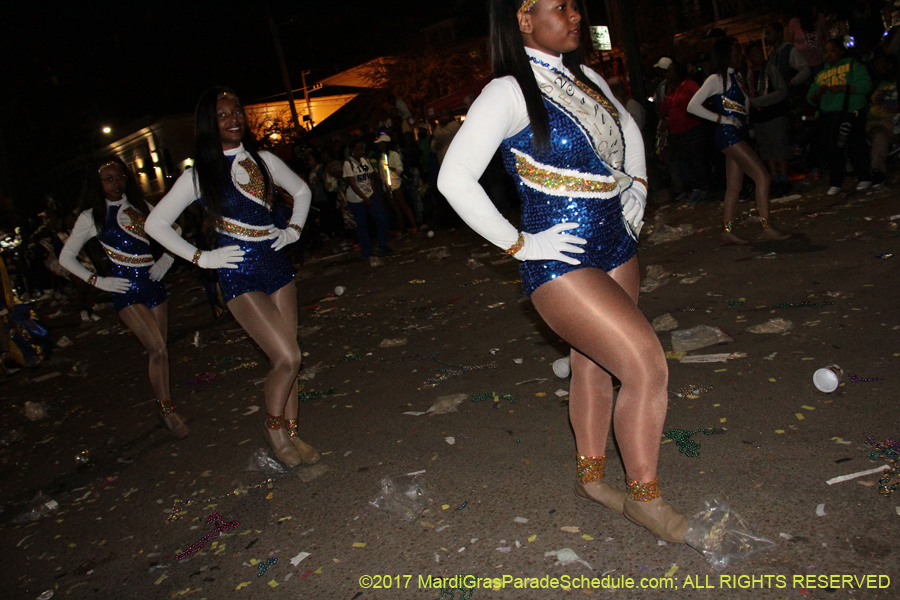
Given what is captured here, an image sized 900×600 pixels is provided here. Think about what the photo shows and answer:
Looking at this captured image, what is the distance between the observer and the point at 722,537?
2555 mm

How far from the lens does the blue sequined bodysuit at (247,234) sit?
3924mm

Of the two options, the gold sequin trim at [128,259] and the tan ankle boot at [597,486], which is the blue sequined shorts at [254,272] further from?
the tan ankle boot at [597,486]

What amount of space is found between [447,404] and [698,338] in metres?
1.80

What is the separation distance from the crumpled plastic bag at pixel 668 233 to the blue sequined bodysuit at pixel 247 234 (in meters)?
5.89

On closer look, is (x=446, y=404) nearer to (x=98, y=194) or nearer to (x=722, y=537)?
(x=722, y=537)

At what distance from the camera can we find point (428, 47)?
125 ft

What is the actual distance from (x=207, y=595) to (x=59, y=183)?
60.1m

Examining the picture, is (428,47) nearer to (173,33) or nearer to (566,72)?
(173,33)

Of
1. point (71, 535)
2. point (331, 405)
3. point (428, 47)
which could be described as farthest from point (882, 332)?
point (428, 47)

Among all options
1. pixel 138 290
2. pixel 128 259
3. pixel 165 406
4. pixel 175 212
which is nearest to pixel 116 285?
pixel 138 290

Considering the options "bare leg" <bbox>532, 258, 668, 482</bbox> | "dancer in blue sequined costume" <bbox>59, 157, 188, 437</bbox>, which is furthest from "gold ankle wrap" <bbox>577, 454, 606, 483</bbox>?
"dancer in blue sequined costume" <bbox>59, 157, 188, 437</bbox>

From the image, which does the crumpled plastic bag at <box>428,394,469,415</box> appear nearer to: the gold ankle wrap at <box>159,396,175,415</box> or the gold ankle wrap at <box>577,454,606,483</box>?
the gold ankle wrap at <box>577,454,606,483</box>

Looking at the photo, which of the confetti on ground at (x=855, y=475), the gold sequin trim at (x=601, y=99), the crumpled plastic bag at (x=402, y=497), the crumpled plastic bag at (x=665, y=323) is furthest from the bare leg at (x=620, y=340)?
the crumpled plastic bag at (x=665, y=323)

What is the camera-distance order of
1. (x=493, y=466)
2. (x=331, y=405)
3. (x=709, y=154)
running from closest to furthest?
(x=493, y=466) < (x=331, y=405) < (x=709, y=154)
